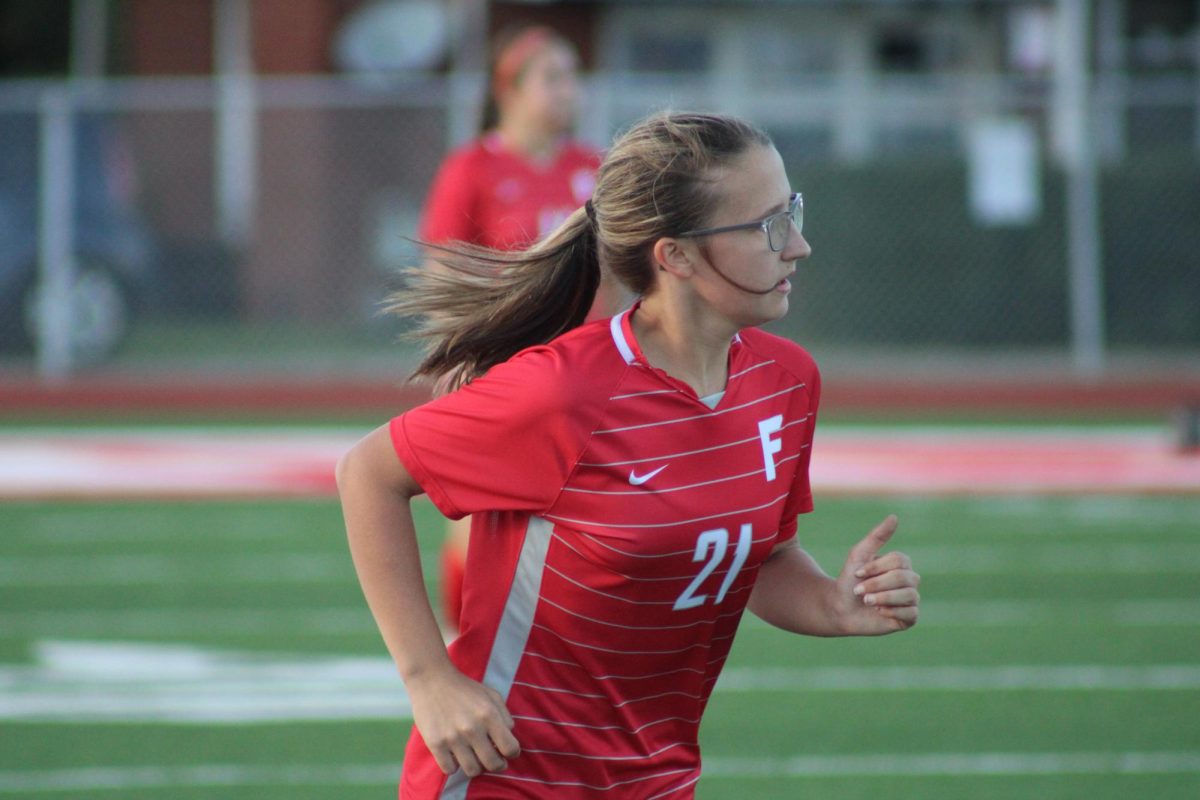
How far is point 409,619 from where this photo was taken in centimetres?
260

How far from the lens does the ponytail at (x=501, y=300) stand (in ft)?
9.14

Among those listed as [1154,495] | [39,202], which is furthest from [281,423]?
[1154,495]

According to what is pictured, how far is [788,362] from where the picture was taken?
2.85 meters

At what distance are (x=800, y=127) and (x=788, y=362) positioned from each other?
1505 centimetres

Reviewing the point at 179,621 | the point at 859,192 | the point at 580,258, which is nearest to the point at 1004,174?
the point at 859,192

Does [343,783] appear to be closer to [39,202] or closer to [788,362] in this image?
[788,362]

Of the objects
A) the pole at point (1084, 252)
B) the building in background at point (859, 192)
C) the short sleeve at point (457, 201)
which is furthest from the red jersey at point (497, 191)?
the pole at point (1084, 252)

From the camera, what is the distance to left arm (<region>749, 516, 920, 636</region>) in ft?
8.64

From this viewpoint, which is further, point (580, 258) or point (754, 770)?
point (754, 770)

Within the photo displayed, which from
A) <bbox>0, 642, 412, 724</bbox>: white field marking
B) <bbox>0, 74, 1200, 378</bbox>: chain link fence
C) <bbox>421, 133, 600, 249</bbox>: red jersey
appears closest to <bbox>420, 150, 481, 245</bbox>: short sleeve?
<bbox>421, 133, 600, 249</bbox>: red jersey

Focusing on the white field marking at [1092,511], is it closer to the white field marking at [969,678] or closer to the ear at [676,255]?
the white field marking at [969,678]

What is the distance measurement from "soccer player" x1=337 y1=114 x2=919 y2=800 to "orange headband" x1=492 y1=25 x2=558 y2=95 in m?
Result: 3.04

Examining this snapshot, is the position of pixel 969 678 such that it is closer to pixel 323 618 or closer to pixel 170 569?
pixel 323 618

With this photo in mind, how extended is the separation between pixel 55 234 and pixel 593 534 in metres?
Answer: 12.4
